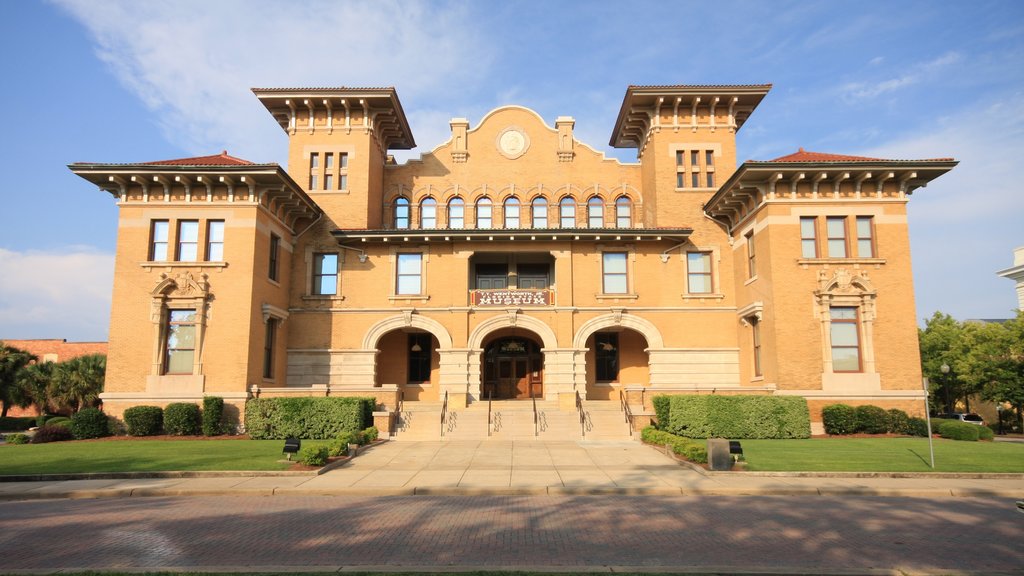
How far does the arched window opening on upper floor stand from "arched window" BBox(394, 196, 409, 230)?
3.41m

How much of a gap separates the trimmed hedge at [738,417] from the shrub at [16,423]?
3535 centimetres

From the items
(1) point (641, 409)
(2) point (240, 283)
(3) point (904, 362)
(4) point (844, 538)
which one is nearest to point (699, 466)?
(4) point (844, 538)

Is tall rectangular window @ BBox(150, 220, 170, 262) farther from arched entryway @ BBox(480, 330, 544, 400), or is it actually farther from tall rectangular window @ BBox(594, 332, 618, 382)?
tall rectangular window @ BBox(594, 332, 618, 382)

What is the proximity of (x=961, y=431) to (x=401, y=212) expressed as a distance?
24065mm

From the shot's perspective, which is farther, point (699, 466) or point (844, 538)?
point (699, 466)

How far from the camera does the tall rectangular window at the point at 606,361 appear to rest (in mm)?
31094

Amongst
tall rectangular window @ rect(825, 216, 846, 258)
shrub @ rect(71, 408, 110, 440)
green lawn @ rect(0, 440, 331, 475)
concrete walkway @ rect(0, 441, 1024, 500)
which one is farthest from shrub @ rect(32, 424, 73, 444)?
tall rectangular window @ rect(825, 216, 846, 258)

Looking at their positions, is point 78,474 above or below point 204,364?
below

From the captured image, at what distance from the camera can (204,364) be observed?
2412cm

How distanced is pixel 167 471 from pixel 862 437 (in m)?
20.4

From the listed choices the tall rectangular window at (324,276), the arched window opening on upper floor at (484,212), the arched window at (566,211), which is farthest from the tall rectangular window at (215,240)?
the arched window at (566,211)

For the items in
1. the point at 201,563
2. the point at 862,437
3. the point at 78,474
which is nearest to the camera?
the point at 201,563

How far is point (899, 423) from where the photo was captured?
75.1 ft

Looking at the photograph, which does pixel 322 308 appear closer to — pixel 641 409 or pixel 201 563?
pixel 641 409
